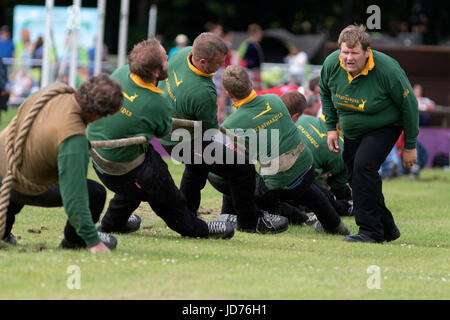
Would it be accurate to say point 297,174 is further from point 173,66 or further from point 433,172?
point 433,172

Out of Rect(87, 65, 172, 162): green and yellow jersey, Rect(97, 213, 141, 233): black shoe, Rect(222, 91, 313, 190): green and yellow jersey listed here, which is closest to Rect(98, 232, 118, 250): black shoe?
Rect(87, 65, 172, 162): green and yellow jersey

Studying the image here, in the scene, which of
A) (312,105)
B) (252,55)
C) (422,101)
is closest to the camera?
(312,105)

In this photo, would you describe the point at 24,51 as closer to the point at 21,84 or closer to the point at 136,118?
the point at 21,84

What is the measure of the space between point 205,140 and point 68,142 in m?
2.17

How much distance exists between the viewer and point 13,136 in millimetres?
6168

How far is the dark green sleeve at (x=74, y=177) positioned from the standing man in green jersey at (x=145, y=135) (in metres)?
1.06

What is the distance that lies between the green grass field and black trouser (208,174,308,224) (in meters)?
0.42

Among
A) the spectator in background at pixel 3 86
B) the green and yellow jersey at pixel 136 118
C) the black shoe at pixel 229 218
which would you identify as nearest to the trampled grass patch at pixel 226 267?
the black shoe at pixel 229 218

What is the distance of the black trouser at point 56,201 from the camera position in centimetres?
650

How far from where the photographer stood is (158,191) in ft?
23.5

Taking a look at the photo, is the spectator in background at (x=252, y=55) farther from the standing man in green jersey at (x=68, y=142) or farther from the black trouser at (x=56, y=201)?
the standing man in green jersey at (x=68, y=142)

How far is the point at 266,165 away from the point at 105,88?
2.95m

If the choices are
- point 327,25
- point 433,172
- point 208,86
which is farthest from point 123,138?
point 327,25

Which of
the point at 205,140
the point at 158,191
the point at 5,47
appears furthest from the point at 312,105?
the point at 5,47
